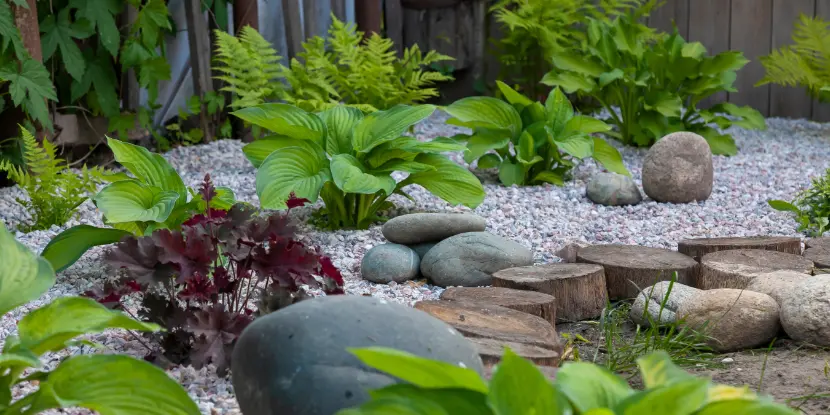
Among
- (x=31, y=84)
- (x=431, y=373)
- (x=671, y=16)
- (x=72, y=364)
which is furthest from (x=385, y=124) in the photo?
(x=671, y=16)

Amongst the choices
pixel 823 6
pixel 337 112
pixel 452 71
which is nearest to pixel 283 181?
pixel 337 112

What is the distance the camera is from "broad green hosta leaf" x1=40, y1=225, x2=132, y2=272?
3.03 m

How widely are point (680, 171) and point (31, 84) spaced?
10.4ft

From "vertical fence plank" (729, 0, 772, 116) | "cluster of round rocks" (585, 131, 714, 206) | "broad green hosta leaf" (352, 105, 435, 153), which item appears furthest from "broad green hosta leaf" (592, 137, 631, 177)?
"vertical fence plank" (729, 0, 772, 116)

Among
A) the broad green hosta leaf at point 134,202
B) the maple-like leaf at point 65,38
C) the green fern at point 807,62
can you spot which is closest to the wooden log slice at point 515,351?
the broad green hosta leaf at point 134,202

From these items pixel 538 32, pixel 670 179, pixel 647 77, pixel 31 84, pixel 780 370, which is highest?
pixel 538 32

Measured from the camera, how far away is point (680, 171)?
4473 mm

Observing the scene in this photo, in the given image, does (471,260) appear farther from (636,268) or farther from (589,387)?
(589,387)

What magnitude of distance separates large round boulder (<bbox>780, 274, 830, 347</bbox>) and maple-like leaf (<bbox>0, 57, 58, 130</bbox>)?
3.31 metres

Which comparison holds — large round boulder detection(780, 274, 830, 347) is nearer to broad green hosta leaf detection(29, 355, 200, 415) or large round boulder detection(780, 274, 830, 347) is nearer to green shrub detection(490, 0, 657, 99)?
broad green hosta leaf detection(29, 355, 200, 415)

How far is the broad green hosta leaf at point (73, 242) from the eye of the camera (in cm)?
303

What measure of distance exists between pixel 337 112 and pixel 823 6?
15.5 ft

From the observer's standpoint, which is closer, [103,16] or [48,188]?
[48,188]

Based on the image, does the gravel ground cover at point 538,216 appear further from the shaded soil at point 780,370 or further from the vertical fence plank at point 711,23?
the vertical fence plank at point 711,23
